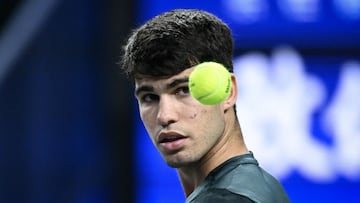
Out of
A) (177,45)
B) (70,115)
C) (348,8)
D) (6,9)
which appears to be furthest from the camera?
(6,9)

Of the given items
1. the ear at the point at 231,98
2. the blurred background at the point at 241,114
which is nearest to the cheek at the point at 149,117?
the ear at the point at 231,98

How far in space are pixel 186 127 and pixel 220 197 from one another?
0.96 ft

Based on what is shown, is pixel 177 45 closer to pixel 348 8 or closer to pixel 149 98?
pixel 149 98

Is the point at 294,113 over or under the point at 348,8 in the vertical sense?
under

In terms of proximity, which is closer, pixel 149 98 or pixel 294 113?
pixel 149 98

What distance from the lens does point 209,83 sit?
2.24 metres

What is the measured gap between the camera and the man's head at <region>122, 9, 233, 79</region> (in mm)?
2406

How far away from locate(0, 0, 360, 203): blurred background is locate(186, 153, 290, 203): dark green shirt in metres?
2.39

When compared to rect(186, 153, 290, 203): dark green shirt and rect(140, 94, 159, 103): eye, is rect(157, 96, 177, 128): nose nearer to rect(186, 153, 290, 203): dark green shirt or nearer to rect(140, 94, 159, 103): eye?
rect(140, 94, 159, 103): eye

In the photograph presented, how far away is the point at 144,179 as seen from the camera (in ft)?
16.0

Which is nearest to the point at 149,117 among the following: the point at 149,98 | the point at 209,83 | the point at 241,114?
the point at 149,98

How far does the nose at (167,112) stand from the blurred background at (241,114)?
236 centimetres

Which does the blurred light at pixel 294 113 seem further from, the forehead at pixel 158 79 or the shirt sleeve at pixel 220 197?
the shirt sleeve at pixel 220 197

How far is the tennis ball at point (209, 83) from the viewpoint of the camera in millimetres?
2242
